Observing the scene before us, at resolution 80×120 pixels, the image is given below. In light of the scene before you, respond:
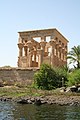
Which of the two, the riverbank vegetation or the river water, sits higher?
the riverbank vegetation

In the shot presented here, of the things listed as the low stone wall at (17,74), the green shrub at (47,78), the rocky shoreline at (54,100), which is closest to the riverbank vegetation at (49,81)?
the green shrub at (47,78)

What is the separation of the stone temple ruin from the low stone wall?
3.75 metres

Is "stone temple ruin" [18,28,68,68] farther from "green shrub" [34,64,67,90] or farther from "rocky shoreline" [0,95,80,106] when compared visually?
"rocky shoreline" [0,95,80,106]

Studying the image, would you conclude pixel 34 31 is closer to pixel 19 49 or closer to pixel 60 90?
pixel 19 49

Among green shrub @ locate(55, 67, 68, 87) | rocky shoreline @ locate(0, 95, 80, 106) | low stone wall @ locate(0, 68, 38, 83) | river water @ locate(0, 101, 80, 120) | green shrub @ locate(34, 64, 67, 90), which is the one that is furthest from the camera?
low stone wall @ locate(0, 68, 38, 83)

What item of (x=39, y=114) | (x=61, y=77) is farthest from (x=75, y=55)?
(x=39, y=114)

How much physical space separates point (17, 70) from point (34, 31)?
871 centimetres

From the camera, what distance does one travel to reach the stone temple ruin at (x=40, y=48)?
5516 cm

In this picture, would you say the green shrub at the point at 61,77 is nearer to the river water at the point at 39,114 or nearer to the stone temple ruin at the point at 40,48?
the stone temple ruin at the point at 40,48

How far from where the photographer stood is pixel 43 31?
55.5 meters

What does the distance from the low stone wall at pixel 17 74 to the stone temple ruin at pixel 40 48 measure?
3.75 m

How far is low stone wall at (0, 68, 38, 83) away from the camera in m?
52.4

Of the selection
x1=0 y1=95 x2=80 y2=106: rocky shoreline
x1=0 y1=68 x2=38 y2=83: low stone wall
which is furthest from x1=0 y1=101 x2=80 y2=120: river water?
x1=0 y1=68 x2=38 y2=83: low stone wall

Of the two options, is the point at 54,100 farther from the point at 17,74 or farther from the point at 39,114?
the point at 17,74
